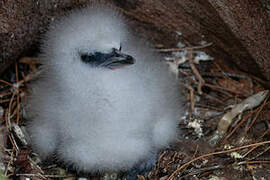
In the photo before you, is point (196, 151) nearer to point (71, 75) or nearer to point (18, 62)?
point (71, 75)

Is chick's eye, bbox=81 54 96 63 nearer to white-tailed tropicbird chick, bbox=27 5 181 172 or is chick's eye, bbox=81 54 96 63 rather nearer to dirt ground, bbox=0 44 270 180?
white-tailed tropicbird chick, bbox=27 5 181 172

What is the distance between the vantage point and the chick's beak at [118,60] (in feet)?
7.35

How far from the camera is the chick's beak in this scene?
7.35 ft

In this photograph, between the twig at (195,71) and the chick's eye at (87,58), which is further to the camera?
the twig at (195,71)

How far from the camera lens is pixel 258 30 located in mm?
2408

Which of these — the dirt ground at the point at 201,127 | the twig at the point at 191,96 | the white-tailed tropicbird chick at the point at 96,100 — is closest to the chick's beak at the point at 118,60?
the white-tailed tropicbird chick at the point at 96,100

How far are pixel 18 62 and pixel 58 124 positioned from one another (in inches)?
36.1

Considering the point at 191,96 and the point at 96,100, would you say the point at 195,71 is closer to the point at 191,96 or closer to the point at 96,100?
the point at 191,96

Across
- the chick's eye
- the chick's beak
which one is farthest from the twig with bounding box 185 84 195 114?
the chick's eye

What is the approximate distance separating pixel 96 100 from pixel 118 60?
30cm

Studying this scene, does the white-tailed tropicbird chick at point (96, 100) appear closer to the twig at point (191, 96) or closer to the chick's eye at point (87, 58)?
the chick's eye at point (87, 58)

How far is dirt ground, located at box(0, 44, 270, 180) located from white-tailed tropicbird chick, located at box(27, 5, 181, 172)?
0.52 feet

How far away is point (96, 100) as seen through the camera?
2295mm

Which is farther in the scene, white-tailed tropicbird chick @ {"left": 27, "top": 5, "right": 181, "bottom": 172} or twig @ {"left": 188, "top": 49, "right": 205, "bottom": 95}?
twig @ {"left": 188, "top": 49, "right": 205, "bottom": 95}
